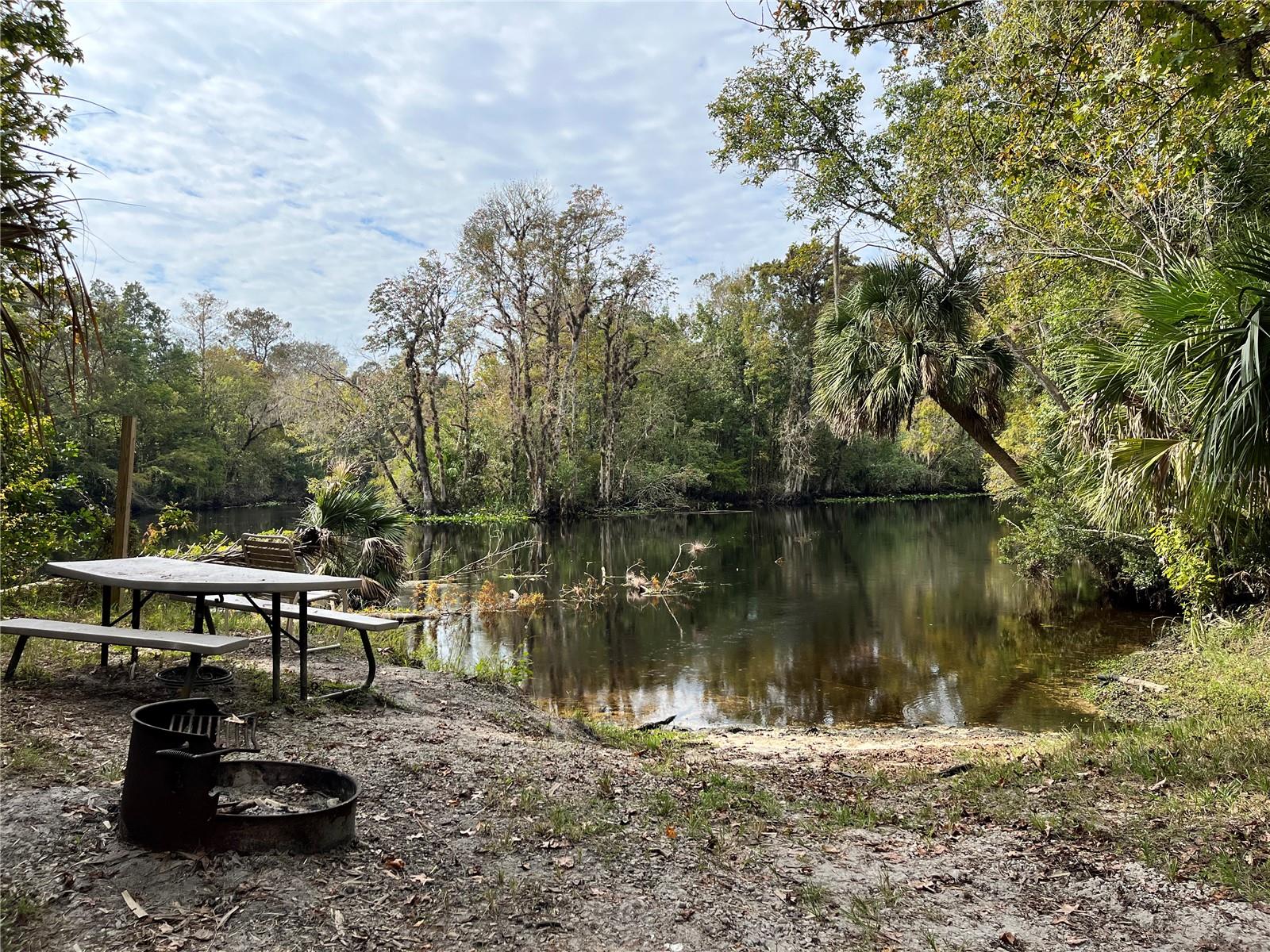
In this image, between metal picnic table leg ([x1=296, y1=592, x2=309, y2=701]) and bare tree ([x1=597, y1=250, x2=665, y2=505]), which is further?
bare tree ([x1=597, y1=250, x2=665, y2=505])

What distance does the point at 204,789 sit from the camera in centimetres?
283

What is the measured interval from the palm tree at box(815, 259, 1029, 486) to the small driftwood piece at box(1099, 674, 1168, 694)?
216 inches

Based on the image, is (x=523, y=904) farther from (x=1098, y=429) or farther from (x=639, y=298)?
(x=639, y=298)

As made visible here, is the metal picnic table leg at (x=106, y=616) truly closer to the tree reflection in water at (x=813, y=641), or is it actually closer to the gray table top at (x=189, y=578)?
the gray table top at (x=189, y=578)

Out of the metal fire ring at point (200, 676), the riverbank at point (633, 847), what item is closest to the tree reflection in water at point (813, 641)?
the riverbank at point (633, 847)

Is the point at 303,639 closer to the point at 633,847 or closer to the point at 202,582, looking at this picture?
the point at 202,582

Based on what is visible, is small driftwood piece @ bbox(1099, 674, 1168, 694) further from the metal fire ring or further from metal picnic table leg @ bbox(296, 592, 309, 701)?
the metal fire ring

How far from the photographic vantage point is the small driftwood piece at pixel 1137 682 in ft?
25.2

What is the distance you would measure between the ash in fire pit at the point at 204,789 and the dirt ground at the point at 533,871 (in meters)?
0.07

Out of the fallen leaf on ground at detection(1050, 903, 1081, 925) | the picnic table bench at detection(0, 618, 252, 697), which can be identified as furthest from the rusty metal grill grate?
the fallen leaf on ground at detection(1050, 903, 1081, 925)

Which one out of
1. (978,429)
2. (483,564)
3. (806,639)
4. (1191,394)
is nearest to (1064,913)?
(1191,394)

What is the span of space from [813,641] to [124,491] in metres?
9.17

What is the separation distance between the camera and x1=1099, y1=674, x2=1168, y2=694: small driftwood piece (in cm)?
770

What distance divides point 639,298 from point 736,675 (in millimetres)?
28445
